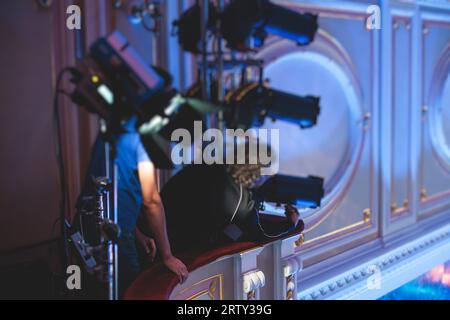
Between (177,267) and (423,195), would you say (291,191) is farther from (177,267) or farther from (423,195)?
(423,195)

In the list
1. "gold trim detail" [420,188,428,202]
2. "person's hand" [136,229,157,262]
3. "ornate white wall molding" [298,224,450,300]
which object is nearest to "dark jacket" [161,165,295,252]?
"person's hand" [136,229,157,262]

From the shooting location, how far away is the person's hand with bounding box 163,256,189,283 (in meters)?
1.75

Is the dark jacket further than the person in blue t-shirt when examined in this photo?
Yes

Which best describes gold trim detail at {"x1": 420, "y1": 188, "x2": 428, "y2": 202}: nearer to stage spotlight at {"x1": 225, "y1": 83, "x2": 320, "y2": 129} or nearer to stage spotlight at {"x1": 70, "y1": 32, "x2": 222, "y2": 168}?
stage spotlight at {"x1": 225, "y1": 83, "x2": 320, "y2": 129}

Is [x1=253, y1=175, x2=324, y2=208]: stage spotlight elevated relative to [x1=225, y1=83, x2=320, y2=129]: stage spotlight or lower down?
lower down

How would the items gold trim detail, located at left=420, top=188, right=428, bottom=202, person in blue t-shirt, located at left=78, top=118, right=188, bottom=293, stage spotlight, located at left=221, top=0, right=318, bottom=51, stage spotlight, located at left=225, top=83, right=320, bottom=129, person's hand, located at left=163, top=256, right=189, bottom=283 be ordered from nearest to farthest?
1. person's hand, located at left=163, top=256, right=189, bottom=283
2. person in blue t-shirt, located at left=78, top=118, right=188, bottom=293
3. stage spotlight, located at left=221, top=0, right=318, bottom=51
4. stage spotlight, located at left=225, top=83, right=320, bottom=129
5. gold trim detail, located at left=420, top=188, right=428, bottom=202

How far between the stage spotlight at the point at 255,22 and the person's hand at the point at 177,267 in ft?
2.98

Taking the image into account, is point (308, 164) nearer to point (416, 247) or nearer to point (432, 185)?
point (416, 247)

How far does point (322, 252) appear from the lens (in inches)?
136

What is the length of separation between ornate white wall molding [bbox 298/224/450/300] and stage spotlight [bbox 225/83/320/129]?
1330 millimetres

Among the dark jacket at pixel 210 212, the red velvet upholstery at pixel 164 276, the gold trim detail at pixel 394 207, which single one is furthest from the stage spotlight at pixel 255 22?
the gold trim detail at pixel 394 207

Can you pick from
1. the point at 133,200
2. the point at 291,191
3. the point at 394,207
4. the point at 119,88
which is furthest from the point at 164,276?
the point at 394,207
